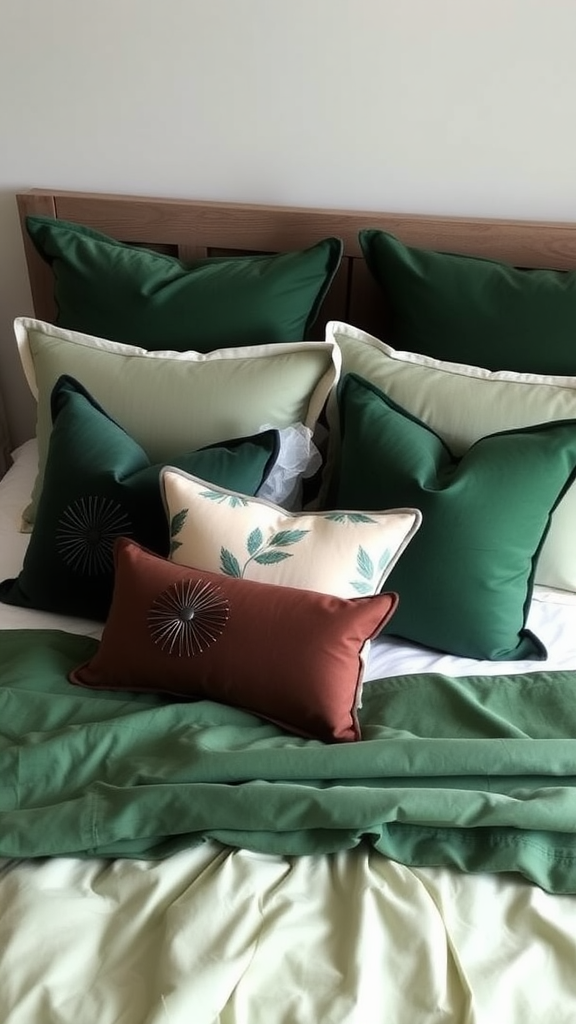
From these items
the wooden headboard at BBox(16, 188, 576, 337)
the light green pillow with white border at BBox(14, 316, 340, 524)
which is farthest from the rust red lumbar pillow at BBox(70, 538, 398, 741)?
the wooden headboard at BBox(16, 188, 576, 337)

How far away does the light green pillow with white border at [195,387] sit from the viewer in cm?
140

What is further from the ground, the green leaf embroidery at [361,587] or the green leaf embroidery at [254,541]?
the green leaf embroidery at [254,541]

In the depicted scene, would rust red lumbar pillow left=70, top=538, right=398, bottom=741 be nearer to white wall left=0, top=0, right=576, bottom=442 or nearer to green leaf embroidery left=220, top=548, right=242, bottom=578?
green leaf embroidery left=220, top=548, right=242, bottom=578

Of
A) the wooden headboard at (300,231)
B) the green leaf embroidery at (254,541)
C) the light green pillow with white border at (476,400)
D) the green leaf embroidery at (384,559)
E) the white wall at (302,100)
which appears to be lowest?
the green leaf embroidery at (384,559)

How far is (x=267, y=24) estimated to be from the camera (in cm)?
149

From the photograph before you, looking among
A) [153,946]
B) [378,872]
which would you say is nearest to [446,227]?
[378,872]

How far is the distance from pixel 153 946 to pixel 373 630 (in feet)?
1.50

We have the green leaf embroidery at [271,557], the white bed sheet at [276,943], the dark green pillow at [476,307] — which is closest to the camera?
the white bed sheet at [276,943]

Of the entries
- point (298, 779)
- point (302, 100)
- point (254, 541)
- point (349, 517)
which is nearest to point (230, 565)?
point (254, 541)

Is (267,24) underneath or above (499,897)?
above

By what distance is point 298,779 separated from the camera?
1010mm

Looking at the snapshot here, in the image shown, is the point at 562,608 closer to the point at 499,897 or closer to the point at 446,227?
the point at 499,897

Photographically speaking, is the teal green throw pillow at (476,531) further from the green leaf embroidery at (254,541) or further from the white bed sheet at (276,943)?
the white bed sheet at (276,943)

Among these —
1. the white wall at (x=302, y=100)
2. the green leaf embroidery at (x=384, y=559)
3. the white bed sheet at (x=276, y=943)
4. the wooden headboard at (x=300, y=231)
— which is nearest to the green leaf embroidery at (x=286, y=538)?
the green leaf embroidery at (x=384, y=559)
